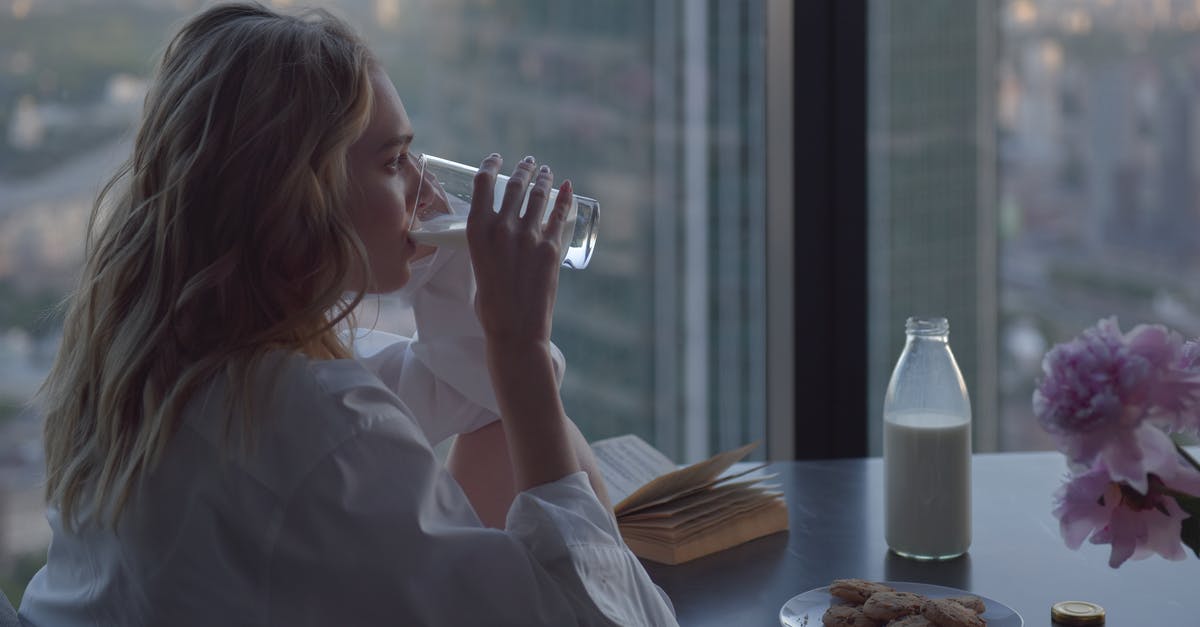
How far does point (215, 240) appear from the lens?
3.04 ft

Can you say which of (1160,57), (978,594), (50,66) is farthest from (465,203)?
(1160,57)

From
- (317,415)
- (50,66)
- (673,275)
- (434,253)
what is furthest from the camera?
(673,275)

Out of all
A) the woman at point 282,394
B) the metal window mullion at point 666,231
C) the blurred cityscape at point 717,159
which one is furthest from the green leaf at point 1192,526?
the metal window mullion at point 666,231

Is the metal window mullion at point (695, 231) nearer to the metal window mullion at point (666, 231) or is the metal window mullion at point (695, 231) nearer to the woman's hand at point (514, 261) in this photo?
the metal window mullion at point (666, 231)

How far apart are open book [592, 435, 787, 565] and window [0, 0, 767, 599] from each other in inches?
42.1

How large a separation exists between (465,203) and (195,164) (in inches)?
11.1

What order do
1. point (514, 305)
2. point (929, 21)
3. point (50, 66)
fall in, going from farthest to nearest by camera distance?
point (929, 21) → point (50, 66) → point (514, 305)

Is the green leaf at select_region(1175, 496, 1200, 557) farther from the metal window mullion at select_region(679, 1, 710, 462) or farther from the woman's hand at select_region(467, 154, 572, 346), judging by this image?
the metal window mullion at select_region(679, 1, 710, 462)

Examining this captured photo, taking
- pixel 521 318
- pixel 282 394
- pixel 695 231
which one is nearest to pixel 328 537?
pixel 282 394

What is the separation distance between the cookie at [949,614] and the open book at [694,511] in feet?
0.95

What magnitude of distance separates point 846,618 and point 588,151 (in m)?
2.26

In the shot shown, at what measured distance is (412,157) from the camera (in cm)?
111

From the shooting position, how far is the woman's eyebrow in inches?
41.1

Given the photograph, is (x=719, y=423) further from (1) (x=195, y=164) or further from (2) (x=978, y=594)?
(1) (x=195, y=164)
